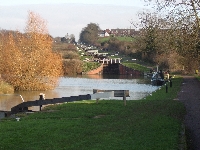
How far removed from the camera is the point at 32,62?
4341cm

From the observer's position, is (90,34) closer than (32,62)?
No

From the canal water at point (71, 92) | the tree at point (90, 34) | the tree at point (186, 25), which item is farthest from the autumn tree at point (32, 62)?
the tree at point (90, 34)

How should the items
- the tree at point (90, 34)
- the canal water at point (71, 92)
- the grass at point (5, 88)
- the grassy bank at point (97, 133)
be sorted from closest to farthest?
the grassy bank at point (97, 133) → the canal water at point (71, 92) → the grass at point (5, 88) → the tree at point (90, 34)

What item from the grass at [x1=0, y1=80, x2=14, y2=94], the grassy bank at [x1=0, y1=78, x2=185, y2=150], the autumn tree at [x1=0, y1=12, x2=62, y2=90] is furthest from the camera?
the autumn tree at [x1=0, y1=12, x2=62, y2=90]

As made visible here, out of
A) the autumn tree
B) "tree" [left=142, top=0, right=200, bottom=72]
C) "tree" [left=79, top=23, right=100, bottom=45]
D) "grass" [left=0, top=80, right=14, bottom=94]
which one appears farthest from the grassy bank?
"tree" [left=79, top=23, right=100, bottom=45]

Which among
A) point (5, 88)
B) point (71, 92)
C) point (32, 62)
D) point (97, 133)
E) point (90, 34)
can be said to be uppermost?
point (90, 34)

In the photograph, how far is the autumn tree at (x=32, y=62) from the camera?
1694 inches

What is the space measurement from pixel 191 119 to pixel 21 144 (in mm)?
7740

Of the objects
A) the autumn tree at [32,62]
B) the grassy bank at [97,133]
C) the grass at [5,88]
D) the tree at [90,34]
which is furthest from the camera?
the tree at [90,34]

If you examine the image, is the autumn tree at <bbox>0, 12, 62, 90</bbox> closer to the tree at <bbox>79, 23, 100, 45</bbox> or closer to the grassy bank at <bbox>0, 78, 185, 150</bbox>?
the grassy bank at <bbox>0, 78, 185, 150</bbox>

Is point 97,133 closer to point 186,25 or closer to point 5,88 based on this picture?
point 186,25

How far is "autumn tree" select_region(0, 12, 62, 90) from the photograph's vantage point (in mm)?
43031

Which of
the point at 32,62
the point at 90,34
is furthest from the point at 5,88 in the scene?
the point at 90,34

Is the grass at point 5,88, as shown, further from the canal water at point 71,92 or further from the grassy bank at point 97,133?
the grassy bank at point 97,133
